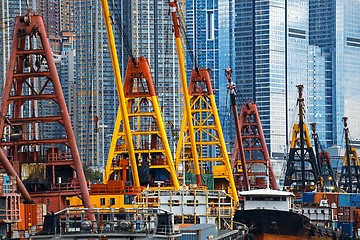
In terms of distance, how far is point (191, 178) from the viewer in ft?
277

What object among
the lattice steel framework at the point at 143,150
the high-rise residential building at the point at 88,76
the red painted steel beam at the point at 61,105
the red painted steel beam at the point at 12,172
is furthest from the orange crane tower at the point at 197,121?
the high-rise residential building at the point at 88,76

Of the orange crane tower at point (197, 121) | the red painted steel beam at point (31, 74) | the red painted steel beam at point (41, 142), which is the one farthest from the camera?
the orange crane tower at point (197, 121)

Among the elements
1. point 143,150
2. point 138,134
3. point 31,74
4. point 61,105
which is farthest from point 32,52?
point 143,150

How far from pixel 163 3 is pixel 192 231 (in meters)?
148

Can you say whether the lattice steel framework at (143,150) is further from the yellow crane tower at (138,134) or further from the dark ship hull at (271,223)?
the dark ship hull at (271,223)

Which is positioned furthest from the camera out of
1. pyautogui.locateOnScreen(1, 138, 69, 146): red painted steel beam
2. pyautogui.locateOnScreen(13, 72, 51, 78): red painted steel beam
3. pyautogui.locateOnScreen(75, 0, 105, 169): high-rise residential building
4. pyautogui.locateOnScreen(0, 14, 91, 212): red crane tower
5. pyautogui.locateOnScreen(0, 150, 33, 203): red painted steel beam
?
pyautogui.locateOnScreen(75, 0, 105, 169): high-rise residential building

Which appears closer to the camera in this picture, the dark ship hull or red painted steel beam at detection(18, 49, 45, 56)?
red painted steel beam at detection(18, 49, 45, 56)

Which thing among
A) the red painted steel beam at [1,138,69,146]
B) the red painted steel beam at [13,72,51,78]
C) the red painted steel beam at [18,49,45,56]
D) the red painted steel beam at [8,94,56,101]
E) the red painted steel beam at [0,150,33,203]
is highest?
the red painted steel beam at [18,49,45,56]

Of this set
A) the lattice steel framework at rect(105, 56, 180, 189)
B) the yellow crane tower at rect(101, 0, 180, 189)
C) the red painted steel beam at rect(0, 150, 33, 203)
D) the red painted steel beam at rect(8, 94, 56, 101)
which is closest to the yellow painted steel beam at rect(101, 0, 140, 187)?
the yellow crane tower at rect(101, 0, 180, 189)

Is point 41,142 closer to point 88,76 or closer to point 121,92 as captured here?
point 121,92

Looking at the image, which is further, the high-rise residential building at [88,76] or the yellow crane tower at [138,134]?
the high-rise residential building at [88,76]

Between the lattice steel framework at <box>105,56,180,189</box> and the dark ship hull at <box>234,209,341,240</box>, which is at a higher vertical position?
the lattice steel framework at <box>105,56,180,189</box>

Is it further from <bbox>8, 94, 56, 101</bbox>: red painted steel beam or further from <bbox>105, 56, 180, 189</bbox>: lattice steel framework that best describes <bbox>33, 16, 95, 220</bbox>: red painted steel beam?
<bbox>105, 56, 180, 189</bbox>: lattice steel framework

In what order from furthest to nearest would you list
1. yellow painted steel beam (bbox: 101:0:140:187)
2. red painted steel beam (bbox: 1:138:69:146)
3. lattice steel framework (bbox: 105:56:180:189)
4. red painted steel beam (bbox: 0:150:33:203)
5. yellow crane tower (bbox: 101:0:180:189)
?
lattice steel framework (bbox: 105:56:180:189) → yellow crane tower (bbox: 101:0:180:189) → yellow painted steel beam (bbox: 101:0:140:187) → red painted steel beam (bbox: 1:138:69:146) → red painted steel beam (bbox: 0:150:33:203)
